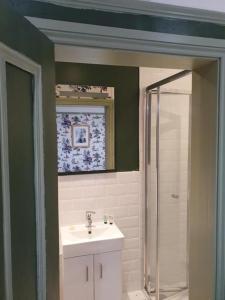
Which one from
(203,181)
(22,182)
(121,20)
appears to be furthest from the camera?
(203,181)

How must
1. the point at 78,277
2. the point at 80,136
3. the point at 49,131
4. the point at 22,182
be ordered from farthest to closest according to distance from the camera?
the point at 80,136 → the point at 78,277 → the point at 49,131 → the point at 22,182

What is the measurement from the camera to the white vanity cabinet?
210 cm

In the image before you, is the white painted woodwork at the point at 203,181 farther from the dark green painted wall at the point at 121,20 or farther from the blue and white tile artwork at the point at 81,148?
the blue and white tile artwork at the point at 81,148

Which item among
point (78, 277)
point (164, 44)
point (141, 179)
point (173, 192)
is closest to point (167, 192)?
point (173, 192)

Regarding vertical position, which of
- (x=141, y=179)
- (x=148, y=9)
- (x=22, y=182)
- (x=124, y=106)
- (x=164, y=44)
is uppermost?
(x=148, y=9)

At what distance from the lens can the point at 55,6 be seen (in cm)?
98

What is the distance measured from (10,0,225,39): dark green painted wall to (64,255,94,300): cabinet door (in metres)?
1.74

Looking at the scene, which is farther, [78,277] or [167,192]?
[167,192]

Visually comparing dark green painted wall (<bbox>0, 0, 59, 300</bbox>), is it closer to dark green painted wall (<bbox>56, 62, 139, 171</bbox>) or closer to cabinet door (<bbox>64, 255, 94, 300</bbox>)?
cabinet door (<bbox>64, 255, 94, 300</bbox>)

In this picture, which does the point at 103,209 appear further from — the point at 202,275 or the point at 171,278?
the point at 202,275

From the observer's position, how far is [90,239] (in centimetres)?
216

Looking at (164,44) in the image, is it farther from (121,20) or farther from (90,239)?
(90,239)

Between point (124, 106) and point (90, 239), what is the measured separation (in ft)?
4.04

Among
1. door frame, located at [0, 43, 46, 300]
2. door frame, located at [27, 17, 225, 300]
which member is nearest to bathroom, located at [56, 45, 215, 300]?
door frame, located at [27, 17, 225, 300]
